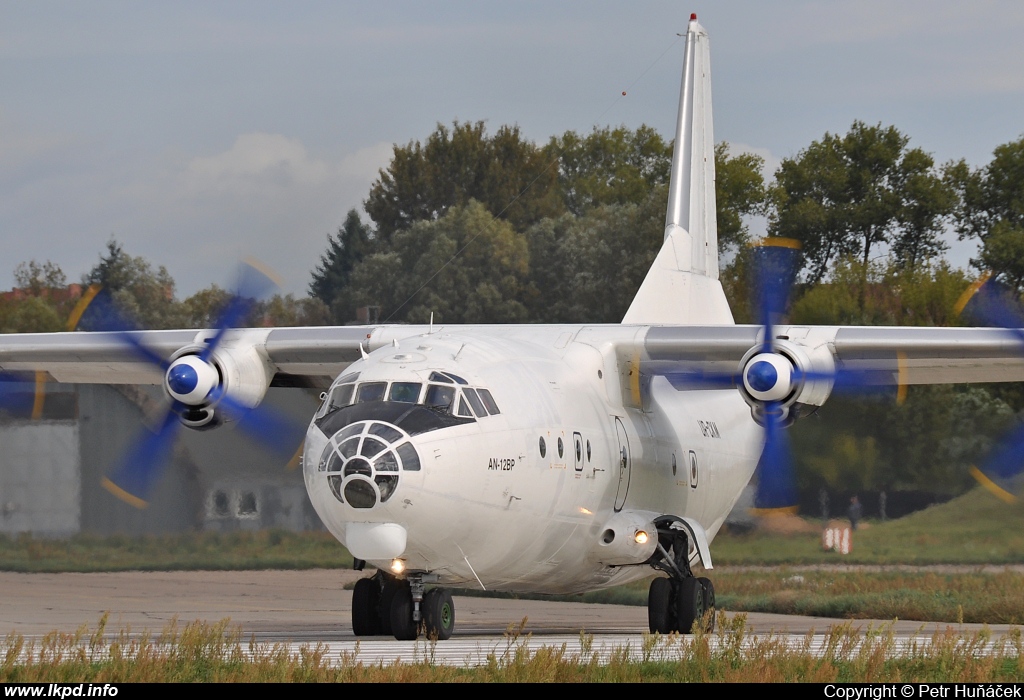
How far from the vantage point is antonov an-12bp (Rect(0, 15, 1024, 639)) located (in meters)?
12.3

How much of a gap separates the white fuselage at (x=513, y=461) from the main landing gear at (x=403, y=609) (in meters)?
0.24

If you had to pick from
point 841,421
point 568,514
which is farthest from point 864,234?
point 568,514

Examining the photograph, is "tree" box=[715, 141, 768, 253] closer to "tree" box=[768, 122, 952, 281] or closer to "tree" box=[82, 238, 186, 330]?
"tree" box=[768, 122, 952, 281]

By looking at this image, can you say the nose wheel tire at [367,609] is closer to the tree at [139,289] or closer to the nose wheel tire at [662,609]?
the nose wheel tire at [662,609]

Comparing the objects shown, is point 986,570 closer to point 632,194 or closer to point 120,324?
point 120,324

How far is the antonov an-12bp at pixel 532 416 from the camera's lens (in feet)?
40.5

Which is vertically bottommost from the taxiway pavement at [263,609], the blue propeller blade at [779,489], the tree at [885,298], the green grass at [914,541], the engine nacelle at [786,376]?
the taxiway pavement at [263,609]

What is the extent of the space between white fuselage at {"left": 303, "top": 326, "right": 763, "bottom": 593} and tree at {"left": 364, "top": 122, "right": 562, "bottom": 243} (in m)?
28.8

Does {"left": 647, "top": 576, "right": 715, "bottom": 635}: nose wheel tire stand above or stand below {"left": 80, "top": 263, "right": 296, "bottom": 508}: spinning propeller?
below

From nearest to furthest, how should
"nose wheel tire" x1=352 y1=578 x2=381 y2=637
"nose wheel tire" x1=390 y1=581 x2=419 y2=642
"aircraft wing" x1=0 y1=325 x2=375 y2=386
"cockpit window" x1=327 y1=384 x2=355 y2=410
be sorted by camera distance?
"cockpit window" x1=327 y1=384 x2=355 y2=410 → "nose wheel tire" x1=390 y1=581 x2=419 y2=642 → "nose wheel tire" x1=352 y1=578 x2=381 y2=637 → "aircraft wing" x1=0 y1=325 x2=375 y2=386

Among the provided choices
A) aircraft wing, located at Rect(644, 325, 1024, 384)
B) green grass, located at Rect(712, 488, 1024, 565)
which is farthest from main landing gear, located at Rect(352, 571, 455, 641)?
green grass, located at Rect(712, 488, 1024, 565)

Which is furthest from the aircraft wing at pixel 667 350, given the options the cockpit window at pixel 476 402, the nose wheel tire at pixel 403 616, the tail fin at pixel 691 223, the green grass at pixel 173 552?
the green grass at pixel 173 552

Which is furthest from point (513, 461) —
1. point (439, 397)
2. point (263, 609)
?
point (263, 609)

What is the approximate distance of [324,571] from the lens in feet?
83.6
